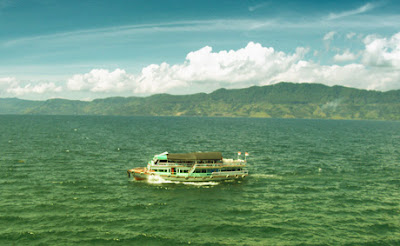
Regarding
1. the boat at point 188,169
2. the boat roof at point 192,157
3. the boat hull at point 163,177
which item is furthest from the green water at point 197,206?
the boat roof at point 192,157

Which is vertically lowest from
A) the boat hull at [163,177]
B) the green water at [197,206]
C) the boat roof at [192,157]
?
the green water at [197,206]

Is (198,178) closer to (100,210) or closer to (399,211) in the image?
(100,210)

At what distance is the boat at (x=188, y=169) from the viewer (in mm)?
71438

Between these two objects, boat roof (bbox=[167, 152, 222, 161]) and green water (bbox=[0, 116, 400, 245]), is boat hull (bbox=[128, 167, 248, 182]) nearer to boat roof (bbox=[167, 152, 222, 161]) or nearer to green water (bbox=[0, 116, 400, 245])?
green water (bbox=[0, 116, 400, 245])

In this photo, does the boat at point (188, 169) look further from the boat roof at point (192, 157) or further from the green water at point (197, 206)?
the green water at point (197, 206)

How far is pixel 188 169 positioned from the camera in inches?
2857

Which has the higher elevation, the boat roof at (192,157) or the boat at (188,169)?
the boat roof at (192,157)

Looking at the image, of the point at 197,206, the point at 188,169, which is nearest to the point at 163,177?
the point at 188,169

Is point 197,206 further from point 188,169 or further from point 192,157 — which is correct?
point 192,157

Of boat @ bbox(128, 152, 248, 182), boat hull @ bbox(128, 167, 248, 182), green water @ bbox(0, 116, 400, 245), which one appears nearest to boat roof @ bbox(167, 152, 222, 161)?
boat @ bbox(128, 152, 248, 182)

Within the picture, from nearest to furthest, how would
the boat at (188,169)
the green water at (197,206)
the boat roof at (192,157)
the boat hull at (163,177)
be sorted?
the green water at (197,206)
the boat hull at (163,177)
the boat at (188,169)
the boat roof at (192,157)

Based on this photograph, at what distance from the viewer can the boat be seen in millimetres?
71438

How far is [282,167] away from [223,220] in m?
45.6

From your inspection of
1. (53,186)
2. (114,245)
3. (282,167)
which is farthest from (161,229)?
(282,167)
